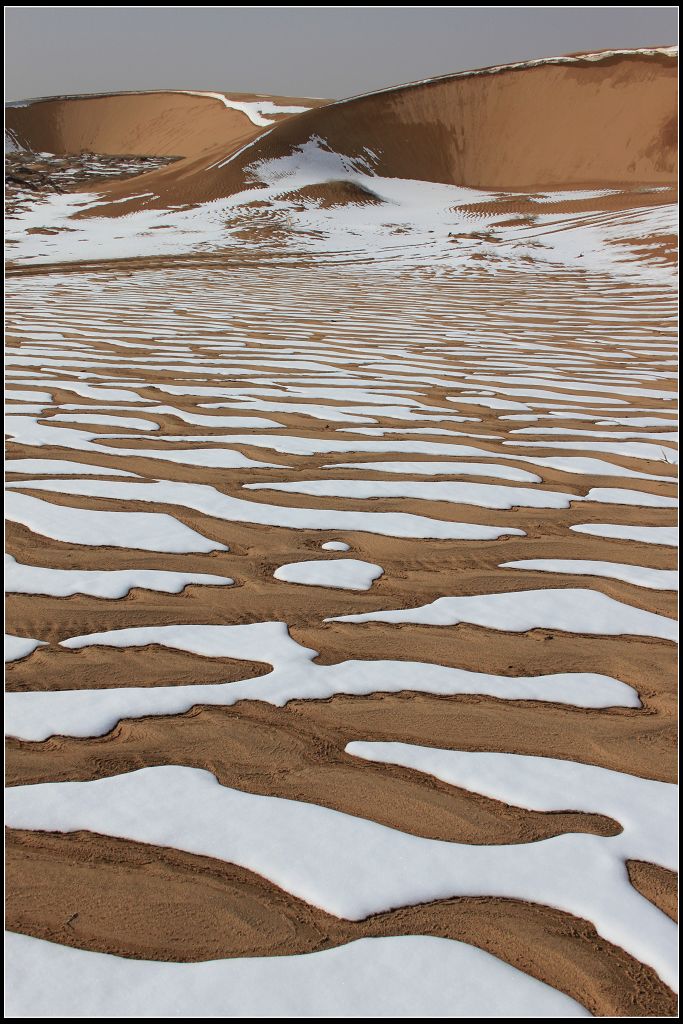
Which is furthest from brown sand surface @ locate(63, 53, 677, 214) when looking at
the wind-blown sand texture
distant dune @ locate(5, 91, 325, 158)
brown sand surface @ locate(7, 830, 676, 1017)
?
brown sand surface @ locate(7, 830, 676, 1017)

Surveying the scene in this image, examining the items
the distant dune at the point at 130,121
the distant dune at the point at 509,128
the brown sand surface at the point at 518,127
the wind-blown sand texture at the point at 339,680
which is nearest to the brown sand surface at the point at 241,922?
the wind-blown sand texture at the point at 339,680

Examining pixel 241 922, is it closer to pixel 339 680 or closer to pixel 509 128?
pixel 339 680

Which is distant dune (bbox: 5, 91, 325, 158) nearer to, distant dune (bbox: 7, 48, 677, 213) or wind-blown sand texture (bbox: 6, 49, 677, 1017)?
distant dune (bbox: 7, 48, 677, 213)

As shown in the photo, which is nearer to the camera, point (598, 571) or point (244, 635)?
point (244, 635)

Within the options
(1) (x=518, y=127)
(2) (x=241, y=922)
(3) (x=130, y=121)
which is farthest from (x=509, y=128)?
(2) (x=241, y=922)

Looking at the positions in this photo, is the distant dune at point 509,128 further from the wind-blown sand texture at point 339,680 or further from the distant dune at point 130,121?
the wind-blown sand texture at point 339,680

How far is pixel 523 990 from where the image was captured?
3.53 feet

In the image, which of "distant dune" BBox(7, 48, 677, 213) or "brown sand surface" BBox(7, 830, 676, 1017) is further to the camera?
"distant dune" BBox(7, 48, 677, 213)

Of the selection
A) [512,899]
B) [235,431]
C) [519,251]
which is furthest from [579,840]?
[519,251]

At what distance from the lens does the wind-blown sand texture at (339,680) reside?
44.3 inches

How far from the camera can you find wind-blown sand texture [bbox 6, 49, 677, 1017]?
113 centimetres

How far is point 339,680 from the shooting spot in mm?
1733

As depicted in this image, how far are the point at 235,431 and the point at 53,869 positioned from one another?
2401 millimetres

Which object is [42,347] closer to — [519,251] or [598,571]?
[598,571]
